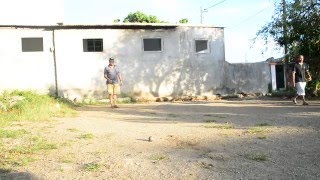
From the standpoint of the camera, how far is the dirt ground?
14.9 feet

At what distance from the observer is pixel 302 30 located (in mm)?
15445

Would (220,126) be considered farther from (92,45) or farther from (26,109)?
(92,45)

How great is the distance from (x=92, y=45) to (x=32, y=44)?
2547 millimetres

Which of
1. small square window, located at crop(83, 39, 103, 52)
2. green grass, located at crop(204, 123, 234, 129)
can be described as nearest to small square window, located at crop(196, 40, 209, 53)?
→ small square window, located at crop(83, 39, 103, 52)

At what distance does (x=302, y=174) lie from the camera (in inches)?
173

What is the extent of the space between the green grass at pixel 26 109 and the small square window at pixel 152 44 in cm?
693

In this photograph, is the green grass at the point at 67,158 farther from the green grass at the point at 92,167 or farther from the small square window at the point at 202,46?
the small square window at the point at 202,46

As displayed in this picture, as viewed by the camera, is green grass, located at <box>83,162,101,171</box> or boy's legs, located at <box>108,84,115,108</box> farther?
boy's legs, located at <box>108,84,115,108</box>

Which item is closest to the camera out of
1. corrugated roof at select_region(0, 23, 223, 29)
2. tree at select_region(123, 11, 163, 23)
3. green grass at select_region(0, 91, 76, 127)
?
green grass at select_region(0, 91, 76, 127)

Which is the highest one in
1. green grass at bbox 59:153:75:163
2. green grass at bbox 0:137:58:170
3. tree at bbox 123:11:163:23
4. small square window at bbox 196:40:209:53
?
tree at bbox 123:11:163:23

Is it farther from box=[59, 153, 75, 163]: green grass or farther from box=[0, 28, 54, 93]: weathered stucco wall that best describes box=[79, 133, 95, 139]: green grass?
box=[0, 28, 54, 93]: weathered stucco wall

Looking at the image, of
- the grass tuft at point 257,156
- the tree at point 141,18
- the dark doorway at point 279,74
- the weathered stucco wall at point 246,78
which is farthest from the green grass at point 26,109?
the tree at point 141,18

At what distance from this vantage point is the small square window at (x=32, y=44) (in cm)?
1648

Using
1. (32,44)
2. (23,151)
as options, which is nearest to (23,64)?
(32,44)
